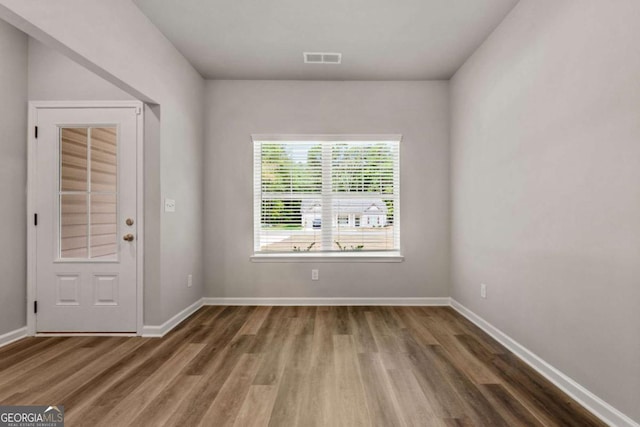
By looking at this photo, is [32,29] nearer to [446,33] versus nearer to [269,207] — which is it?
[269,207]

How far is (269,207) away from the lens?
13.8ft

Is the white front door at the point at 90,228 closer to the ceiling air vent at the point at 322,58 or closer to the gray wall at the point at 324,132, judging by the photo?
the gray wall at the point at 324,132

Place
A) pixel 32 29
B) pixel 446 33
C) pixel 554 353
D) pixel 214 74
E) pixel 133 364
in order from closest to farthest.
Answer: pixel 32 29 → pixel 554 353 → pixel 133 364 → pixel 446 33 → pixel 214 74

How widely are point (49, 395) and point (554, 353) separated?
3424mm

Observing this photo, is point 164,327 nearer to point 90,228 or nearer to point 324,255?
point 90,228

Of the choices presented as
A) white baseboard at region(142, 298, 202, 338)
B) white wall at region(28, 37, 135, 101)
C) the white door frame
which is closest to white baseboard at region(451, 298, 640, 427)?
white baseboard at region(142, 298, 202, 338)

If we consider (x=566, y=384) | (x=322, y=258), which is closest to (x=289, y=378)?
(x=566, y=384)

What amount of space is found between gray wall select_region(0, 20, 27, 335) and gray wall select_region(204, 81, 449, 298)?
1759 mm

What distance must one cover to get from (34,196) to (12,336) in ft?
4.31

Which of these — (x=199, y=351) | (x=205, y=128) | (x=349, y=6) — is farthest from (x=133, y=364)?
(x=349, y=6)

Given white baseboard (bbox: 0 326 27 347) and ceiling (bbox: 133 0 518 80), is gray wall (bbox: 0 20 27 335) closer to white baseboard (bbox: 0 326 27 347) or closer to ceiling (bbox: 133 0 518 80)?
white baseboard (bbox: 0 326 27 347)

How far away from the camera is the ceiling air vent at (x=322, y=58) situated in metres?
3.46

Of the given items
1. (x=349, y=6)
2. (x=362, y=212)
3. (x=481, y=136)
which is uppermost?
(x=349, y=6)

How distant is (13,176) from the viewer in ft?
9.67
